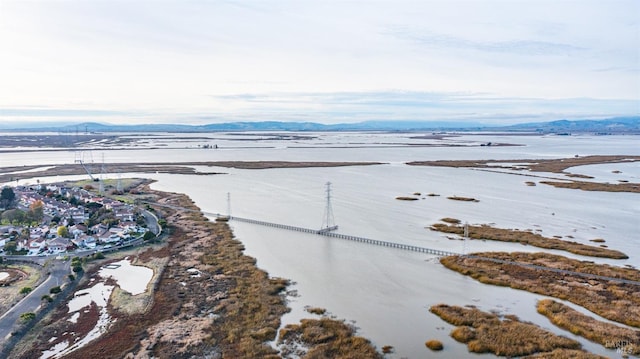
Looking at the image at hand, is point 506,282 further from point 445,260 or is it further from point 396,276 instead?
point 396,276

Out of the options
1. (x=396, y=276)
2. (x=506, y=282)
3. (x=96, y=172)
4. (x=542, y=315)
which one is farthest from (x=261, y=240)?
(x=96, y=172)

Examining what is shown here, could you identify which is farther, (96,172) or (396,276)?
(96,172)

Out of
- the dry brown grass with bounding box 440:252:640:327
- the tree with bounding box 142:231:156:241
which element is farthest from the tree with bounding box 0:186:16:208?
the dry brown grass with bounding box 440:252:640:327

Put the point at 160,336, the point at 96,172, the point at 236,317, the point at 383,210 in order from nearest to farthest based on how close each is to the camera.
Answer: the point at 160,336 → the point at 236,317 → the point at 383,210 → the point at 96,172

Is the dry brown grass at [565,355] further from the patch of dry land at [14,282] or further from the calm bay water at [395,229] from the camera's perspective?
the patch of dry land at [14,282]

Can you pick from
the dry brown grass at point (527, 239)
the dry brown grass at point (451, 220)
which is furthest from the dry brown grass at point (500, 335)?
the dry brown grass at point (451, 220)

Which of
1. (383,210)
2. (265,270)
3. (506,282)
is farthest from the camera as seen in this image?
(383,210)

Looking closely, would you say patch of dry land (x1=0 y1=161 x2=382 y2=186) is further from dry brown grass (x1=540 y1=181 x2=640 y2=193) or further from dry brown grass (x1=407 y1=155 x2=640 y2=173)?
dry brown grass (x1=540 y1=181 x2=640 y2=193)
